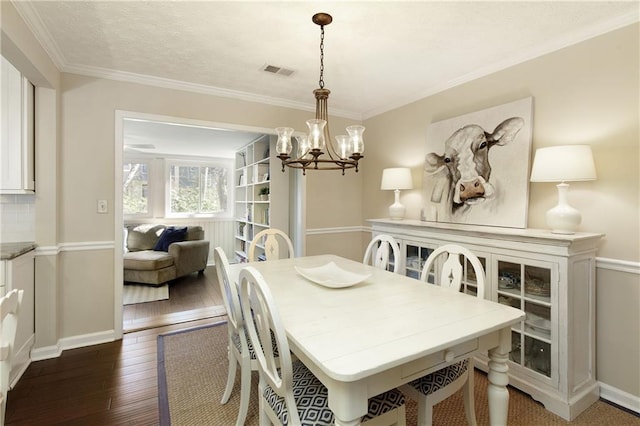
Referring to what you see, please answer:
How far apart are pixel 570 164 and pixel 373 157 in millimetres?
2268

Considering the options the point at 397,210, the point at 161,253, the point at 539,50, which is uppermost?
the point at 539,50

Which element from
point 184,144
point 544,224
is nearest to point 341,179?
point 544,224

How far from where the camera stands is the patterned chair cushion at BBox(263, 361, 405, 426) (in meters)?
1.14

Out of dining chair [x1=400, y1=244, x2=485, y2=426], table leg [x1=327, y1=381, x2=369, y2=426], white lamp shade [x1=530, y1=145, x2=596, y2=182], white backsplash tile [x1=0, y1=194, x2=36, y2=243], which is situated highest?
white lamp shade [x1=530, y1=145, x2=596, y2=182]

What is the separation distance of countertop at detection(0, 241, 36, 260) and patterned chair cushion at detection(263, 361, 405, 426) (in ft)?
6.53

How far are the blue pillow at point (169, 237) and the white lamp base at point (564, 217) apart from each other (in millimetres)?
4831

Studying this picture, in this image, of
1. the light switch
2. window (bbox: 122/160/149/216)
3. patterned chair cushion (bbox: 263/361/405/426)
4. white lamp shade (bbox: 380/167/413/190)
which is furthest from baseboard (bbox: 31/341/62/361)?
window (bbox: 122/160/149/216)

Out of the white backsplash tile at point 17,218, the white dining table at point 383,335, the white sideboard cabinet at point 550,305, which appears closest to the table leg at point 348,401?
the white dining table at point 383,335

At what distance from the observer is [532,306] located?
6.41 ft

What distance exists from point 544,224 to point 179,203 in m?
5.67

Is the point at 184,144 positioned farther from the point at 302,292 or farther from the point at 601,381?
the point at 601,381

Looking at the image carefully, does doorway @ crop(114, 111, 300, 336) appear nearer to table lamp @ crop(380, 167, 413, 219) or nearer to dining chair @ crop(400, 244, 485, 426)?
table lamp @ crop(380, 167, 413, 219)

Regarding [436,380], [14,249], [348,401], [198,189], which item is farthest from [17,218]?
[198,189]

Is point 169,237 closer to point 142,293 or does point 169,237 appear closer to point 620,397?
point 142,293
